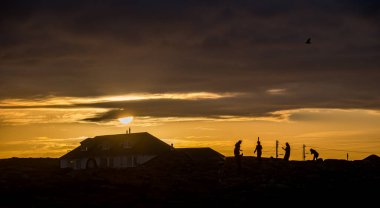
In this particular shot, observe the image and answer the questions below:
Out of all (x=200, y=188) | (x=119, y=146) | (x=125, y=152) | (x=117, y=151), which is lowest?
(x=200, y=188)

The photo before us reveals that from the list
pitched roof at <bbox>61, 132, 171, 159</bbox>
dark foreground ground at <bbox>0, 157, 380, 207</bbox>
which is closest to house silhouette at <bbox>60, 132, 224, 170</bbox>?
pitched roof at <bbox>61, 132, 171, 159</bbox>

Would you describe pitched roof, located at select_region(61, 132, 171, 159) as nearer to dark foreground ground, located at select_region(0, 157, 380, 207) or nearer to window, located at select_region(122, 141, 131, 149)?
window, located at select_region(122, 141, 131, 149)

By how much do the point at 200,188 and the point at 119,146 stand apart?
49.5 meters

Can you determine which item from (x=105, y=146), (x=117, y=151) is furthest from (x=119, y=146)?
(x=105, y=146)

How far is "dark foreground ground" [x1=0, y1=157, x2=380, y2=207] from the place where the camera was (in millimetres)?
41156

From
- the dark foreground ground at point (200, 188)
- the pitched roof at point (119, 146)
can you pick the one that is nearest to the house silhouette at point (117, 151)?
the pitched roof at point (119, 146)

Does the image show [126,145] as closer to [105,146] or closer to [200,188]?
[105,146]

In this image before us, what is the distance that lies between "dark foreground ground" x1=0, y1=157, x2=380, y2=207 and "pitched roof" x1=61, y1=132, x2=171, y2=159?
3103 cm

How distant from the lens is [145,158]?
91312mm

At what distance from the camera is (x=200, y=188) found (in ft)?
156

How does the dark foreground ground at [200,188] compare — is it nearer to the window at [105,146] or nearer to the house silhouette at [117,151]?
the house silhouette at [117,151]

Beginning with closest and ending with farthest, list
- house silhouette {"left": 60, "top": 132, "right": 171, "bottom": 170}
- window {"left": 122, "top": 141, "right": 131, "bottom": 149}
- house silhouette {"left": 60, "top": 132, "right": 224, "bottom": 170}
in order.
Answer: house silhouette {"left": 60, "top": 132, "right": 224, "bottom": 170} < house silhouette {"left": 60, "top": 132, "right": 171, "bottom": 170} < window {"left": 122, "top": 141, "right": 131, "bottom": 149}

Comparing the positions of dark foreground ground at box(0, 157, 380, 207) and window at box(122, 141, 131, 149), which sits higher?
window at box(122, 141, 131, 149)

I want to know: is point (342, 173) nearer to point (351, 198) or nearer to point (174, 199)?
point (351, 198)
